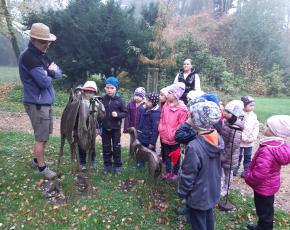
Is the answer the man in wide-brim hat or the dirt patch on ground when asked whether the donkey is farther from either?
the dirt patch on ground

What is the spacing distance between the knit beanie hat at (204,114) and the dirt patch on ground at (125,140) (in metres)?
2.83

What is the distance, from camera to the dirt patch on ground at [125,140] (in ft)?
18.9

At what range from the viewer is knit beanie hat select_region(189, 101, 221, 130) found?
334cm

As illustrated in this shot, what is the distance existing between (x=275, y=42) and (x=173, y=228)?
22.8 m

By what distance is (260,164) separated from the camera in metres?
3.98

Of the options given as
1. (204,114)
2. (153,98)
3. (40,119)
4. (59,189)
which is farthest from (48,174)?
(204,114)

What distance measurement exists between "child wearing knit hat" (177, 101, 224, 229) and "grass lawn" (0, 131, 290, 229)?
1.15 metres

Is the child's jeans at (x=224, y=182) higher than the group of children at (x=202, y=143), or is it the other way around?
the group of children at (x=202, y=143)

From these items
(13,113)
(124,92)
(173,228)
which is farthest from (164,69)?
(173,228)

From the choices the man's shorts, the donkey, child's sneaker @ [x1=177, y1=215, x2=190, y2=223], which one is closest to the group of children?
child's sneaker @ [x1=177, y1=215, x2=190, y2=223]

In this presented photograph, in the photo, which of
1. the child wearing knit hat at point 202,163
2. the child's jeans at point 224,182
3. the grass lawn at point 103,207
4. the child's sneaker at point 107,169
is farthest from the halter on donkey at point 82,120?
the child's jeans at point 224,182

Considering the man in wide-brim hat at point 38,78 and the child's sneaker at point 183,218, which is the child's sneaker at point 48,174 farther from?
the child's sneaker at point 183,218

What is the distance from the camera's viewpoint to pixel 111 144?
18.3 feet

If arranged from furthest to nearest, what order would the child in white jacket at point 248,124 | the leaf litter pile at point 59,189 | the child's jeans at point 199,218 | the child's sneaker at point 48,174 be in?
the child in white jacket at point 248,124 < the child's sneaker at point 48,174 < the leaf litter pile at point 59,189 < the child's jeans at point 199,218
